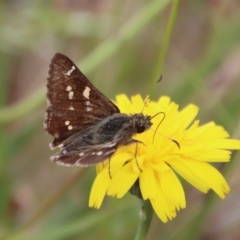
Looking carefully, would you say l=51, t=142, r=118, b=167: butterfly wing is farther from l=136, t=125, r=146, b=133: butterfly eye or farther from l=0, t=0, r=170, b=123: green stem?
l=0, t=0, r=170, b=123: green stem

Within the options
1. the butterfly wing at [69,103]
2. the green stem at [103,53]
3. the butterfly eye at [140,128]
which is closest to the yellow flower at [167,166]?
the butterfly eye at [140,128]

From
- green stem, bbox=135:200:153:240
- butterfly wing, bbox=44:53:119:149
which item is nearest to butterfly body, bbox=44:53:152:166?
butterfly wing, bbox=44:53:119:149

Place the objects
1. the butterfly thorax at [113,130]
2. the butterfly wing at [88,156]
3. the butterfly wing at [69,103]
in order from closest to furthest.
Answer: the butterfly wing at [88,156], the butterfly thorax at [113,130], the butterfly wing at [69,103]

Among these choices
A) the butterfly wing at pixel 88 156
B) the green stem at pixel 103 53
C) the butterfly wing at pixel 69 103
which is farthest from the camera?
the green stem at pixel 103 53

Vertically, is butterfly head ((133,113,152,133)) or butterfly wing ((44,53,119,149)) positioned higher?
butterfly wing ((44,53,119,149))

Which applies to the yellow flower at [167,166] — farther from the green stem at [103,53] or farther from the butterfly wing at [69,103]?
the green stem at [103,53]

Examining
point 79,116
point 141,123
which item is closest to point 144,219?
point 141,123

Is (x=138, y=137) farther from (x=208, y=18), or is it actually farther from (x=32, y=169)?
(x=208, y=18)

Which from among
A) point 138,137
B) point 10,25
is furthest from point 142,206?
point 10,25
